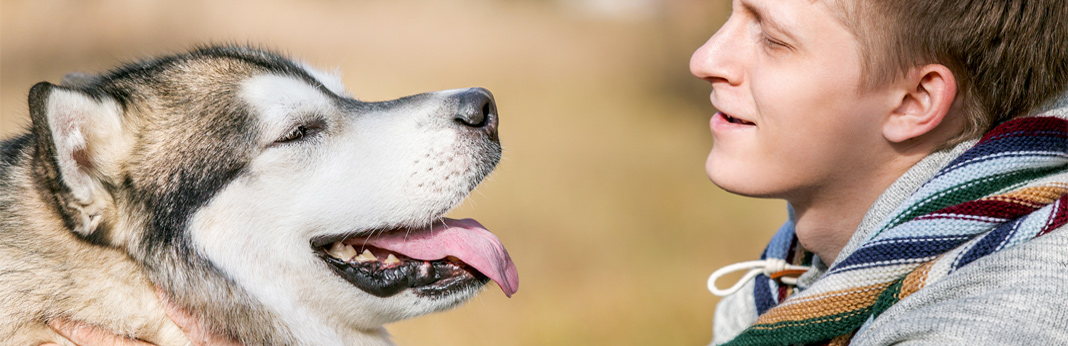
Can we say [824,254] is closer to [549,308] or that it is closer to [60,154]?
[60,154]

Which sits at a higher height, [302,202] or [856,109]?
[856,109]

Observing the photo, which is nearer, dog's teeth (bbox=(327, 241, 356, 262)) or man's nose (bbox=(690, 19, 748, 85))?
man's nose (bbox=(690, 19, 748, 85))

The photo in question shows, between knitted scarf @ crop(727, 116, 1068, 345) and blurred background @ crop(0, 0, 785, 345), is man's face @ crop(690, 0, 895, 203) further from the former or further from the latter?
blurred background @ crop(0, 0, 785, 345)

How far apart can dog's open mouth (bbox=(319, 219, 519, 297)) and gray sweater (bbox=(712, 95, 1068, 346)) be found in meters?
1.06

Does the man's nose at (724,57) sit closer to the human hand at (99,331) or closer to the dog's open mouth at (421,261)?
the dog's open mouth at (421,261)

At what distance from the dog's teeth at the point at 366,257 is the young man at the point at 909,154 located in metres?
1.01

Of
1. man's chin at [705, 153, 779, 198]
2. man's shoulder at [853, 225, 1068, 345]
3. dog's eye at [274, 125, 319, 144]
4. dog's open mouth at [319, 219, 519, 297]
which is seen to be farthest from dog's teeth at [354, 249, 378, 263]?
man's shoulder at [853, 225, 1068, 345]

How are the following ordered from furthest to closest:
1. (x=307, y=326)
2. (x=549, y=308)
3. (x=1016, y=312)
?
1. (x=549, y=308)
2. (x=307, y=326)
3. (x=1016, y=312)

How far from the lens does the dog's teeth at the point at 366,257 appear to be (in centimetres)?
215

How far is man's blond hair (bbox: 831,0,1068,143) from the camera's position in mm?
1729

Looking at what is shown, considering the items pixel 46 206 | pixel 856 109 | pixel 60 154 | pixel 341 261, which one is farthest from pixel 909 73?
pixel 46 206

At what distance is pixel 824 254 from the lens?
7.23ft

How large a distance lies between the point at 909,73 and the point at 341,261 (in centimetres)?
158

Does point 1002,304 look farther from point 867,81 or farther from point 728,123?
point 728,123
